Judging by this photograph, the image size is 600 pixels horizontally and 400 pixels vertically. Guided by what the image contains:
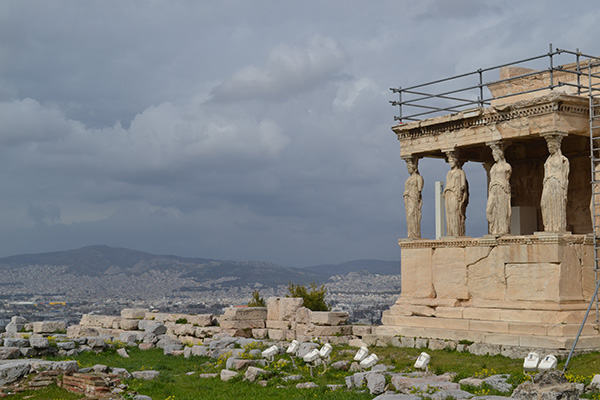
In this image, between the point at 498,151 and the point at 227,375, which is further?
the point at 498,151

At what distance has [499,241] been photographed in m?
19.2

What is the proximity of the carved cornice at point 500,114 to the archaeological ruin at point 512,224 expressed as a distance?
0.03m

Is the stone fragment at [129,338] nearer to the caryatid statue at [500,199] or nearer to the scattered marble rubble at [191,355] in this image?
the scattered marble rubble at [191,355]

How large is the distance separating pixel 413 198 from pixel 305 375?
21.8 ft

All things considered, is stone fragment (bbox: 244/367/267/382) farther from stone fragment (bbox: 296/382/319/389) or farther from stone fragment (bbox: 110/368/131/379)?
stone fragment (bbox: 110/368/131/379)

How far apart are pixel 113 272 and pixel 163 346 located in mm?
134005

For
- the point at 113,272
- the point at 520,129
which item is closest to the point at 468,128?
the point at 520,129

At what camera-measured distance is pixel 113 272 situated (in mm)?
155000

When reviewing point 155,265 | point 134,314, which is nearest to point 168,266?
point 155,265

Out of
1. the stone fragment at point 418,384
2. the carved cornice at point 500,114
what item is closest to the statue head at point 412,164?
the carved cornice at point 500,114

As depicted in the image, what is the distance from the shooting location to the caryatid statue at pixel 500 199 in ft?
63.5

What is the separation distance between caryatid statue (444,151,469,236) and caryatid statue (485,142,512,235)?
48.8 inches

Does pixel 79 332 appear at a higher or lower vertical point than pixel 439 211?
lower

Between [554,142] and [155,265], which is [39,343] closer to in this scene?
[554,142]
